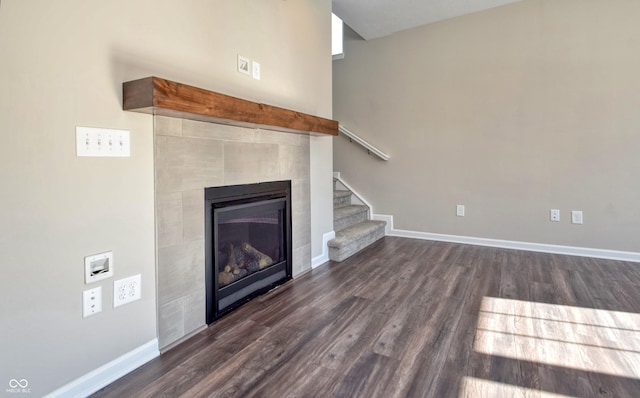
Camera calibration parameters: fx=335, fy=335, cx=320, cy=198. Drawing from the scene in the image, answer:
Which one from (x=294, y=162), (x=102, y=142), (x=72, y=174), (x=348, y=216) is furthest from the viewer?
(x=348, y=216)

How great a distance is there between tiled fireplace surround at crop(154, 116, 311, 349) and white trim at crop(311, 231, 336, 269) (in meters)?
1.18

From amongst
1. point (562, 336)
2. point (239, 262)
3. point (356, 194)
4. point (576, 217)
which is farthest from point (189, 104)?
point (576, 217)

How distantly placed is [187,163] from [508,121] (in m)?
3.52

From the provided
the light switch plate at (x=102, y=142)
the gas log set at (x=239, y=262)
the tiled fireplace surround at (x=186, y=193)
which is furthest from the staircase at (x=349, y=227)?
the light switch plate at (x=102, y=142)

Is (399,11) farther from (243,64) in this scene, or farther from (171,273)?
(171,273)

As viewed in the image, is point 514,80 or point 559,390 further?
point 514,80

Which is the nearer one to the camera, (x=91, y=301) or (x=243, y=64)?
(x=91, y=301)

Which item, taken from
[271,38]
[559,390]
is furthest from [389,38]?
[559,390]

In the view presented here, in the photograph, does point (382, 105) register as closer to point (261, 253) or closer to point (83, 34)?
point (261, 253)

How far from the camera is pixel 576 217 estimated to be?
3.53 meters

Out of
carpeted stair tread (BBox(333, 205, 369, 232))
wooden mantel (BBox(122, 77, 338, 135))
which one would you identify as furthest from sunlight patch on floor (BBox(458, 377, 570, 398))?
carpeted stair tread (BBox(333, 205, 369, 232))

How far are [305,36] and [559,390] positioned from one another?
2981 mm

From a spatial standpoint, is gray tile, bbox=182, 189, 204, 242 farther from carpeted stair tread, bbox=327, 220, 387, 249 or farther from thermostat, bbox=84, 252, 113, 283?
carpeted stair tread, bbox=327, 220, 387, 249

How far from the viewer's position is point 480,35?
12.7ft
